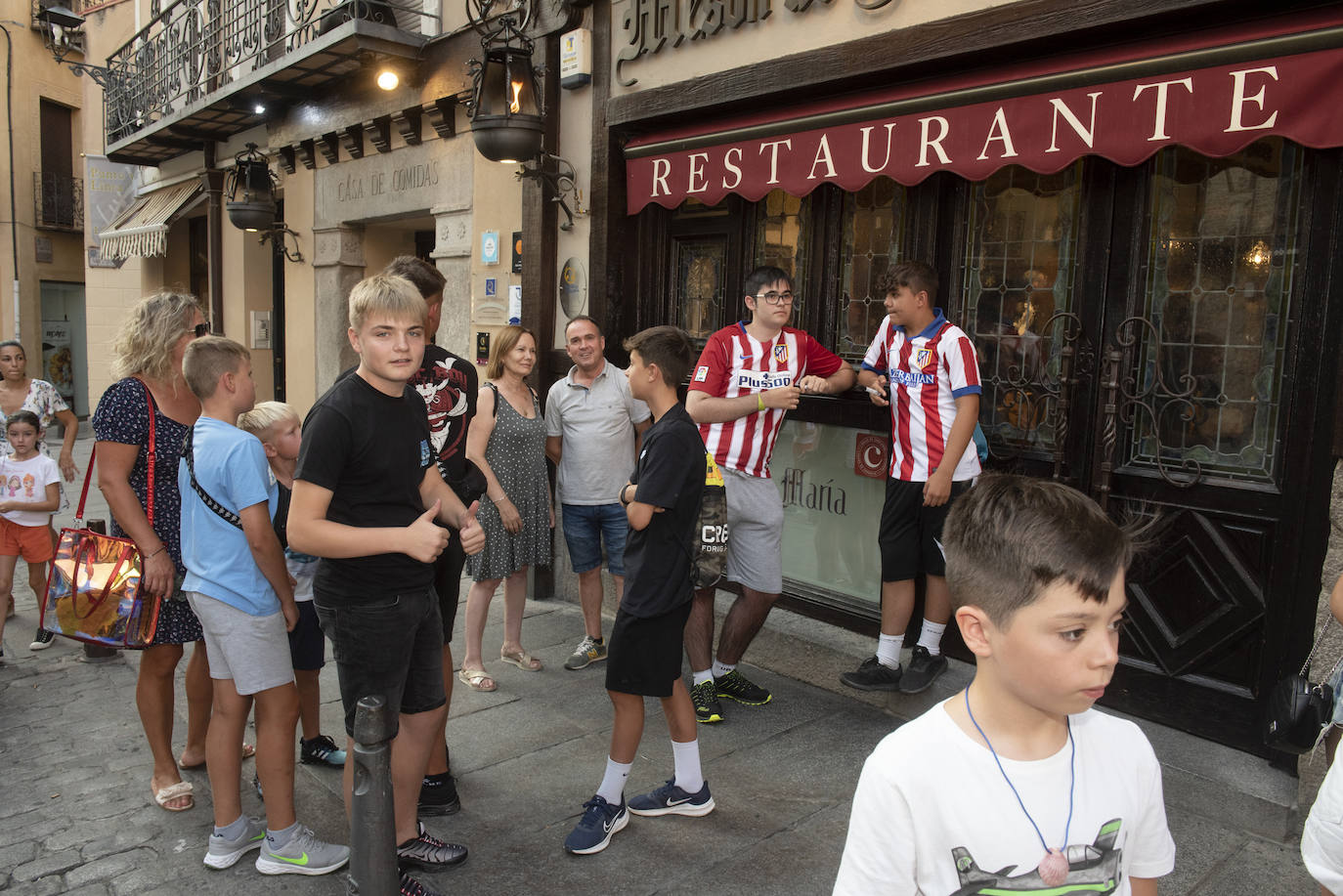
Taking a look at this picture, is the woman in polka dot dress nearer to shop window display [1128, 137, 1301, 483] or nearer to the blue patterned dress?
the blue patterned dress

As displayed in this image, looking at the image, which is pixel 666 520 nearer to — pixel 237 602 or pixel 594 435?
pixel 237 602

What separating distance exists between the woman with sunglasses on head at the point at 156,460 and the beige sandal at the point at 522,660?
5.89ft

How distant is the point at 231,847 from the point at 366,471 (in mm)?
1485

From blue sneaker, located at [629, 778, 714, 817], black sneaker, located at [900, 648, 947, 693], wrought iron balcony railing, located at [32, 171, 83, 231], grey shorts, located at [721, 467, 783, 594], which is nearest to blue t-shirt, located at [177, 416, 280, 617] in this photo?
blue sneaker, located at [629, 778, 714, 817]

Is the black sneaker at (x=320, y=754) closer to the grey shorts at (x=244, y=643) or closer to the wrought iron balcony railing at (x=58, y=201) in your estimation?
the grey shorts at (x=244, y=643)

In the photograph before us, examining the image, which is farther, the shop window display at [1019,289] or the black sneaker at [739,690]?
the black sneaker at [739,690]

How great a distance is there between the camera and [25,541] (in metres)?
5.38

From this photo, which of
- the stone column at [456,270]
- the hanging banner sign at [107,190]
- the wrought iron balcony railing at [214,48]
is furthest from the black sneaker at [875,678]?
the hanging banner sign at [107,190]

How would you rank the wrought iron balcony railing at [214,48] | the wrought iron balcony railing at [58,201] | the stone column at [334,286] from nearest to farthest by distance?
the wrought iron balcony railing at [214,48], the stone column at [334,286], the wrought iron balcony railing at [58,201]

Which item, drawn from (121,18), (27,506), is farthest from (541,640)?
(121,18)

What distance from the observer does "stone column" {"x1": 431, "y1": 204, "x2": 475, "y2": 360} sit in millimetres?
7559

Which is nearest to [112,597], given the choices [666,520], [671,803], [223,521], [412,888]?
[223,521]

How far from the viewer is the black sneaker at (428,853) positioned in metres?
3.12

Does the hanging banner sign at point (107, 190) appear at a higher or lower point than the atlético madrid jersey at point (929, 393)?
higher
